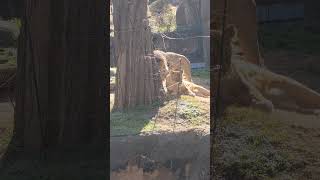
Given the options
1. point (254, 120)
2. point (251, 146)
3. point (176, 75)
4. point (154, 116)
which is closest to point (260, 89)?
point (254, 120)

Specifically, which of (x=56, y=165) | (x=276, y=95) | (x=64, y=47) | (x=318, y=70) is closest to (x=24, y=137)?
(x=56, y=165)

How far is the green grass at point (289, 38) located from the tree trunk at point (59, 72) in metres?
1.49

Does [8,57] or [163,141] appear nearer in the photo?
[8,57]

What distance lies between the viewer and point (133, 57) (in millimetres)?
5539

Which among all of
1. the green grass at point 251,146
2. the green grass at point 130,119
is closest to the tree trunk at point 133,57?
the green grass at point 130,119

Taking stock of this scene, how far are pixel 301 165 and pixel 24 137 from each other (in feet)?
8.44

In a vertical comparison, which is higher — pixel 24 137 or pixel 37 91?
pixel 37 91

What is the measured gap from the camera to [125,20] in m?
5.50

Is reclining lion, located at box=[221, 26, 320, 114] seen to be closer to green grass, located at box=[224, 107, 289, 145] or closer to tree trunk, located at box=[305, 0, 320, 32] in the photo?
green grass, located at box=[224, 107, 289, 145]

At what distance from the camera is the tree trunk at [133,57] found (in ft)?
18.0

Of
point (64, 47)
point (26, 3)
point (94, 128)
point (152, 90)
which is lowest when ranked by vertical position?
point (94, 128)

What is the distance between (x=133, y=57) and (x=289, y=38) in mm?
1449

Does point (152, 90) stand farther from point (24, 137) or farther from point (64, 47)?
point (24, 137)

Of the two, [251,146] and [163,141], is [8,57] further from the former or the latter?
[251,146]
